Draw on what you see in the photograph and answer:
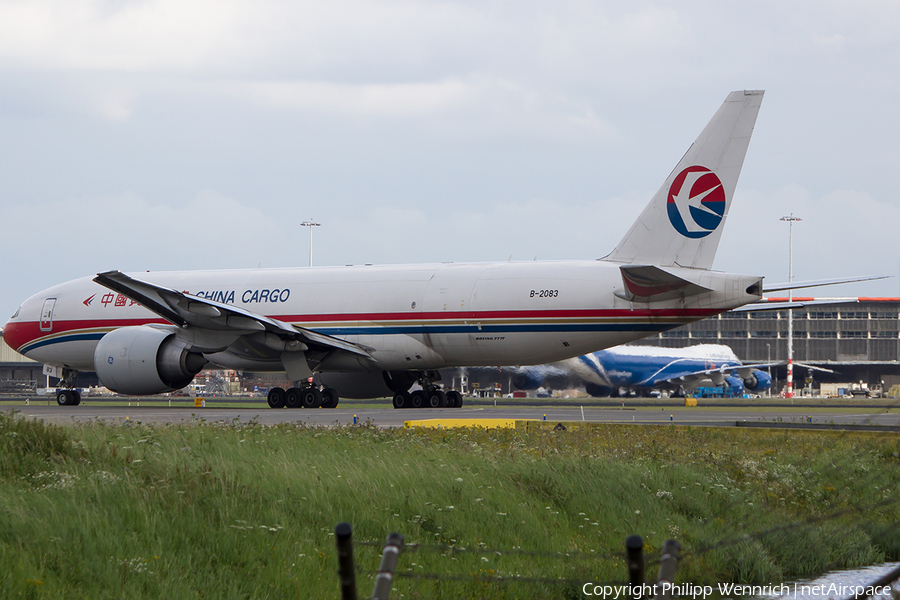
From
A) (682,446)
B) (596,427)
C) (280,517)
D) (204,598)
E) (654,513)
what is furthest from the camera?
(596,427)

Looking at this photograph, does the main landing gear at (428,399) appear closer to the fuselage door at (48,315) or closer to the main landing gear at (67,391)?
the fuselage door at (48,315)

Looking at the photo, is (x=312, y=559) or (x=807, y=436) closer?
(x=312, y=559)

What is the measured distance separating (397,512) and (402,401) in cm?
2146

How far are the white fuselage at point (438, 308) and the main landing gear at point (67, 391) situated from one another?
2487mm

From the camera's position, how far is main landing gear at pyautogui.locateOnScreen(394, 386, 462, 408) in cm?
3134

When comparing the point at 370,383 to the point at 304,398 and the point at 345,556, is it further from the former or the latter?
the point at 345,556

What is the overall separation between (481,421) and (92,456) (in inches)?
478

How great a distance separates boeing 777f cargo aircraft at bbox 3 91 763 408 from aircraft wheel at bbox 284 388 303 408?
0.04m

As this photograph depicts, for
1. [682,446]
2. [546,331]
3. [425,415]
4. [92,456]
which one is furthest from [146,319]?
[92,456]

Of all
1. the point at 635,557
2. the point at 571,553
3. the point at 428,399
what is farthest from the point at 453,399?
the point at 635,557

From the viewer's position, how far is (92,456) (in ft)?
34.2

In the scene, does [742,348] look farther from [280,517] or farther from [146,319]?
[280,517]

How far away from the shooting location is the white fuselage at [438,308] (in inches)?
1034

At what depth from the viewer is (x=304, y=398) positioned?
99.7 feet
